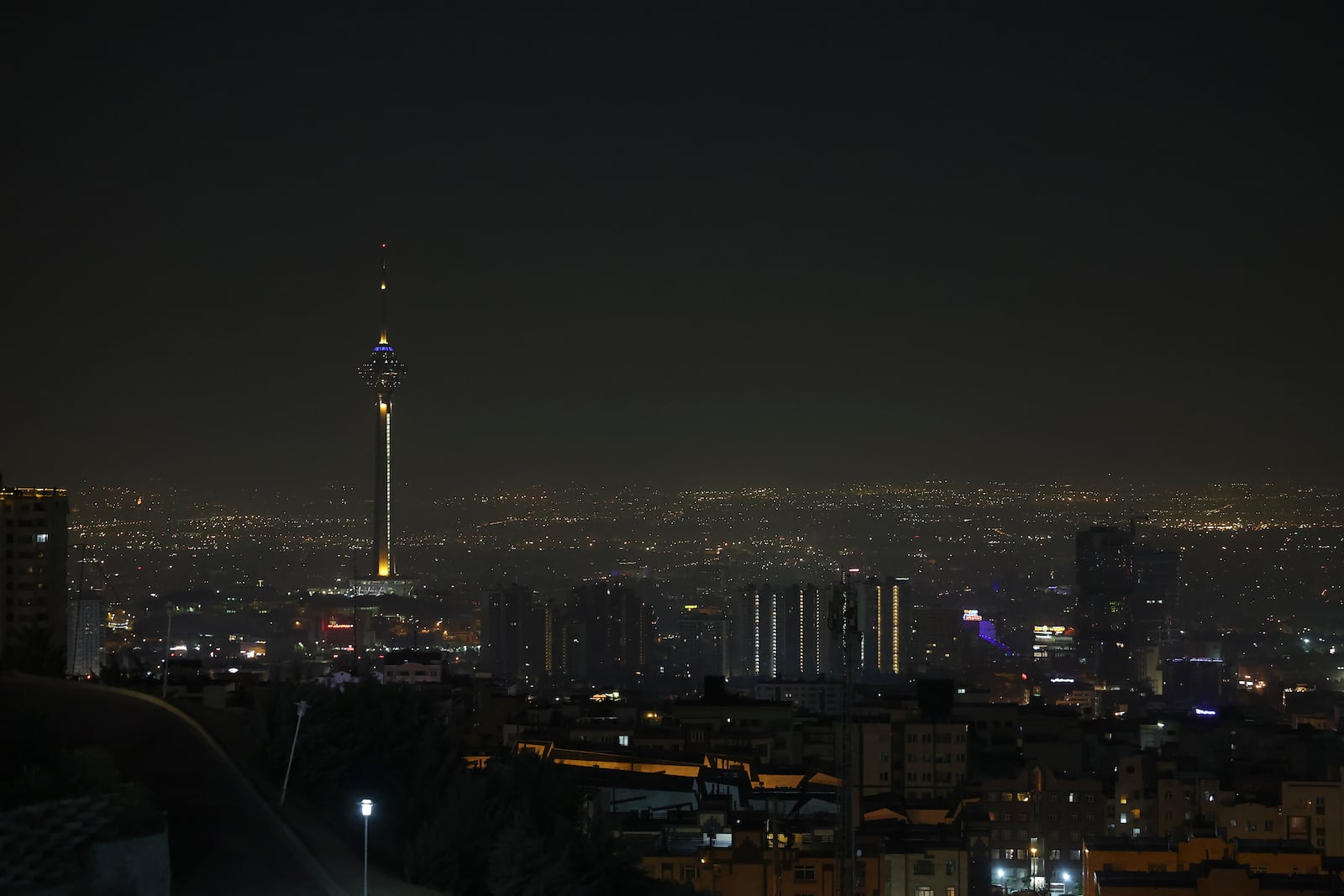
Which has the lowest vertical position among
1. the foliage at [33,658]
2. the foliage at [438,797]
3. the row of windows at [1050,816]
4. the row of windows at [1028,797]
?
the row of windows at [1050,816]

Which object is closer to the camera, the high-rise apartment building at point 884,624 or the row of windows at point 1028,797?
the row of windows at point 1028,797

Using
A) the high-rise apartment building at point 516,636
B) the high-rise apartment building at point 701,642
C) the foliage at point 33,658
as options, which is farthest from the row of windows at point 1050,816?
the high-rise apartment building at point 516,636

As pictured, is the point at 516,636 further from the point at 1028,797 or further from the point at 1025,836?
the point at 1025,836

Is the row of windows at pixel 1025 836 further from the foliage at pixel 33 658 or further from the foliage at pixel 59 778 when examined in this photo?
the foliage at pixel 59 778

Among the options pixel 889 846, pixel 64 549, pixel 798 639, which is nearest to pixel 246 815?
pixel 889 846

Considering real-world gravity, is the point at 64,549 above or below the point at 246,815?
above

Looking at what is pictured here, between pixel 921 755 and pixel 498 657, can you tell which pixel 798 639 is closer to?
pixel 498 657

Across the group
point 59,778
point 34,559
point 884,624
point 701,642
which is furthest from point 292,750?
point 701,642

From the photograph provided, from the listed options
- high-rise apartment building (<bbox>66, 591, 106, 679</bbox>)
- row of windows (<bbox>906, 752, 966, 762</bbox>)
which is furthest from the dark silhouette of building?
row of windows (<bbox>906, 752, 966, 762</bbox>)
